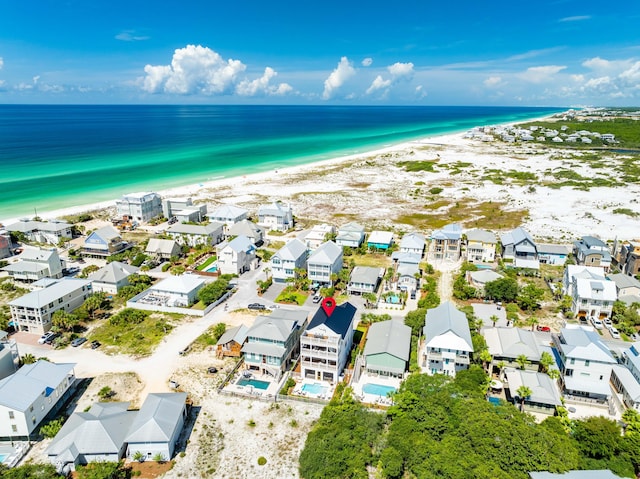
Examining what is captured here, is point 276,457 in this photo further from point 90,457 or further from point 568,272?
point 568,272

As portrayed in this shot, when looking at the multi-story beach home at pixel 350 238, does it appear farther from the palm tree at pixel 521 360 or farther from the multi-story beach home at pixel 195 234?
the palm tree at pixel 521 360

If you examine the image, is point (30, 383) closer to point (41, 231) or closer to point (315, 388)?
point (315, 388)

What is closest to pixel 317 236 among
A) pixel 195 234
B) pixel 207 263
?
pixel 207 263

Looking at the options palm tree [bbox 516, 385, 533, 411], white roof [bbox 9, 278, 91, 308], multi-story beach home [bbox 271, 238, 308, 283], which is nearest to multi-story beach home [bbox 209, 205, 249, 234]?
multi-story beach home [bbox 271, 238, 308, 283]

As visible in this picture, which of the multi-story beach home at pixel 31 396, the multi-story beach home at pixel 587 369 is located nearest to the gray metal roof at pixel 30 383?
the multi-story beach home at pixel 31 396

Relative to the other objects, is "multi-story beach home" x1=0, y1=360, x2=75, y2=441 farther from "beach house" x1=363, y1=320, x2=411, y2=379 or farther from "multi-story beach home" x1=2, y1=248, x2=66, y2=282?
"multi-story beach home" x1=2, y1=248, x2=66, y2=282

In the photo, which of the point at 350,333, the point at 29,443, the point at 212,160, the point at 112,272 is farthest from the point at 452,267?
the point at 212,160

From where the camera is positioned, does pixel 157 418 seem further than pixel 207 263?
No
